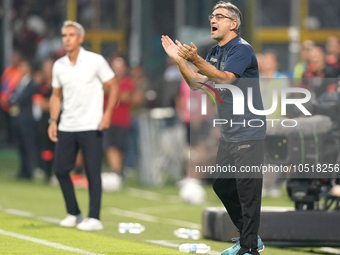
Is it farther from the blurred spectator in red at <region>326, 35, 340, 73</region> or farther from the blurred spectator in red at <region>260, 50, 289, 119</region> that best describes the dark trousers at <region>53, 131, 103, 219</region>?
the blurred spectator in red at <region>326, 35, 340, 73</region>

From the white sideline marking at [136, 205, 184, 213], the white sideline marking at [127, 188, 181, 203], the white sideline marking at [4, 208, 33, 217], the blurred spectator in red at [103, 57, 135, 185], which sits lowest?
the white sideline marking at [127, 188, 181, 203]

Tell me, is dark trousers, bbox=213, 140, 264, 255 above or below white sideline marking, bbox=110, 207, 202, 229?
above

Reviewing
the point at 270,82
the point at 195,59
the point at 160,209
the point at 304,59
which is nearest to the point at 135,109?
the point at 304,59

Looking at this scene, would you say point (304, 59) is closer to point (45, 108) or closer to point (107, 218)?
point (107, 218)

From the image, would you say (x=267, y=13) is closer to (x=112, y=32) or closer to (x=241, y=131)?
(x=112, y=32)

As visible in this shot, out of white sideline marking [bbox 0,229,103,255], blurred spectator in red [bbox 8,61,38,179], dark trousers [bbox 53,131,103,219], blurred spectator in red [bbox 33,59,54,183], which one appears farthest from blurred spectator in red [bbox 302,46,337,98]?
blurred spectator in red [bbox 8,61,38,179]

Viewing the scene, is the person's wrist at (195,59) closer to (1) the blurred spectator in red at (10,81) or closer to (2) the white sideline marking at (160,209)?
(2) the white sideline marking at (160,209)

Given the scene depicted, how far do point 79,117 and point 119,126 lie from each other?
609cm

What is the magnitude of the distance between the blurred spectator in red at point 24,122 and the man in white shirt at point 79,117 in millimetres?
6574

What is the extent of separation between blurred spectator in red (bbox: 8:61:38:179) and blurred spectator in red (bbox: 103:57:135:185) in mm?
1755

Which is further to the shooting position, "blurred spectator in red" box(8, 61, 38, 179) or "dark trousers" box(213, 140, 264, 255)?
"blurred spectator in red" box(8, 61, 38, 179)

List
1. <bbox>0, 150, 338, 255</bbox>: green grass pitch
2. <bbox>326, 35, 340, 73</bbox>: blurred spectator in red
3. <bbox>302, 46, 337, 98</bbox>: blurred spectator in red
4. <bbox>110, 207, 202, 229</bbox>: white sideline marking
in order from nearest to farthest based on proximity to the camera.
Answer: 1. <bbox>0, 150, 338, 255</bbox>: green grass pitch
2. <bbox>110, 207, 202, 229</bbox>: white sideline marking
3. <bbox>302, 46, 337, 98</bbox>: blurred spectator in red
4. <bbox>326, 35, 340, 73</bbox>: blurred spectator in red

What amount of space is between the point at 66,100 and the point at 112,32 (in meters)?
12.9

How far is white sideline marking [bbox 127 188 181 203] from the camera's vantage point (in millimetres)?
13734
